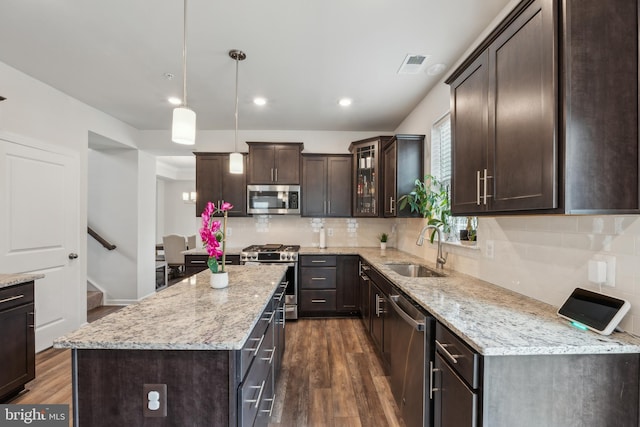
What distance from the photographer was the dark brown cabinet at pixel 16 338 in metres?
2.03

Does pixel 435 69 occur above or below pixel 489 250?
above

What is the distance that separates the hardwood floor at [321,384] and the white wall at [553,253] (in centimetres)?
124

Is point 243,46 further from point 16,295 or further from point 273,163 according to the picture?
point 16,295

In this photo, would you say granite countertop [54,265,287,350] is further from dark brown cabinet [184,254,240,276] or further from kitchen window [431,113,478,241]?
dark brown cabinet [184,254,240,276]

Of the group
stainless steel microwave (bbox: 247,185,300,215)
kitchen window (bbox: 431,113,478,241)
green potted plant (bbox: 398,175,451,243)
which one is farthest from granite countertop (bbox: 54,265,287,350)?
stainless steel microwave (bbox: 247,185,300,215)

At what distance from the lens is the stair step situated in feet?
13.9

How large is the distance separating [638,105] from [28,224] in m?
4.50

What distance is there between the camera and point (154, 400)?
1072 mm

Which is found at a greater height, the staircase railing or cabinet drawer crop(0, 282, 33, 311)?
the staircase railing

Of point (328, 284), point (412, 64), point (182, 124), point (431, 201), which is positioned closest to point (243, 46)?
point (182, 124)

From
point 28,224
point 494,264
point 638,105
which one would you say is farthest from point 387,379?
point 28,224

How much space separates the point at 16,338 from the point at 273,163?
122 inches

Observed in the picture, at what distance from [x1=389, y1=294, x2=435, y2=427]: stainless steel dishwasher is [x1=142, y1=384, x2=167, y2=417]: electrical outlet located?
4.02ft

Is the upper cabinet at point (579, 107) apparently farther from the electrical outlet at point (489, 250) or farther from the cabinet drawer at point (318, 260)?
the cabinet drawer at point (318, 260)
